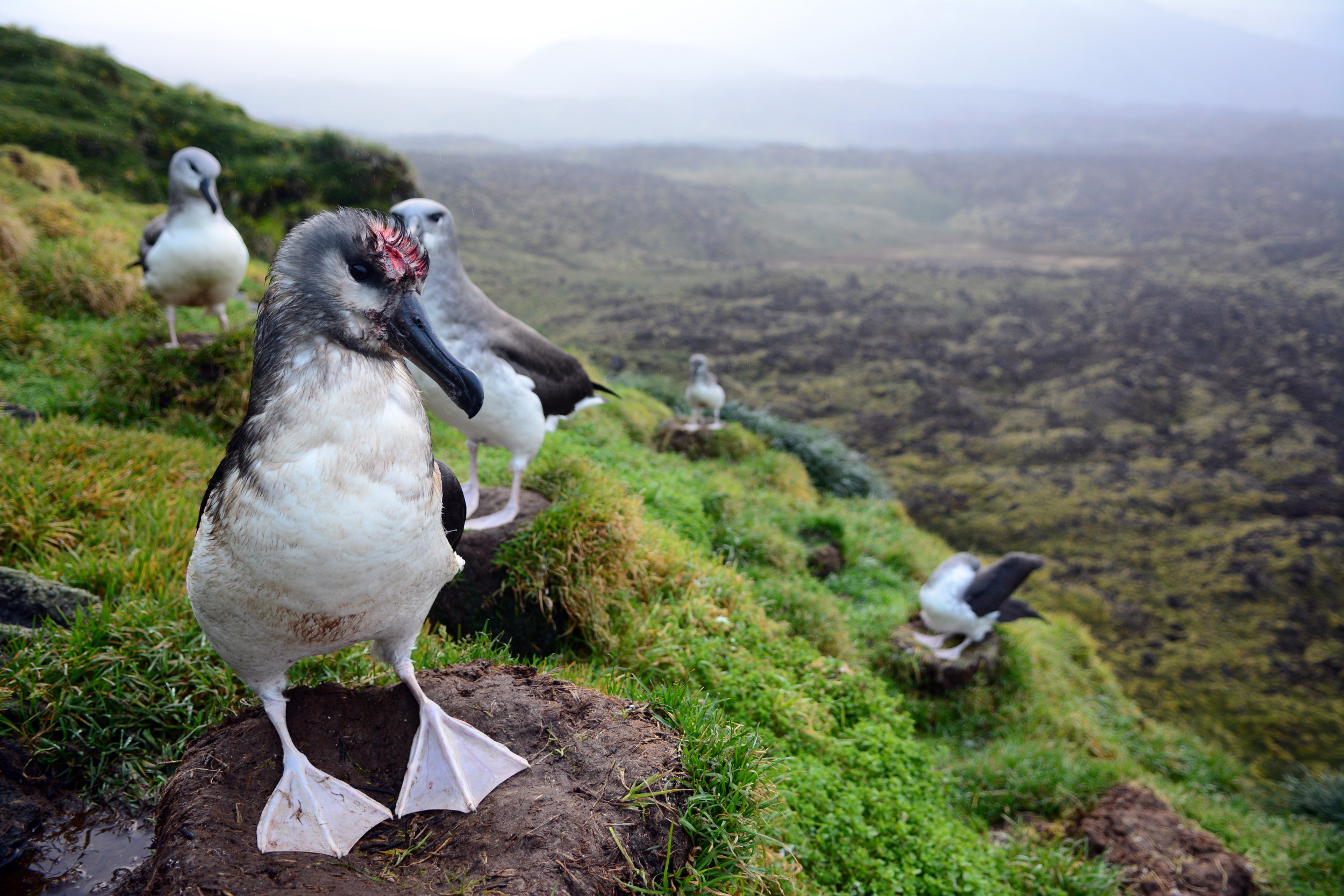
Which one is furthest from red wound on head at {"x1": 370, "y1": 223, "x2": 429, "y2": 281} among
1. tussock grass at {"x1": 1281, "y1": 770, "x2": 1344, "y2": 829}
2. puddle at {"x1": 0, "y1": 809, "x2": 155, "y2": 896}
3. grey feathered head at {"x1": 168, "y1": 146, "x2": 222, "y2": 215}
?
tussock grass at {"x1": 1281, "y1": 770, "x2": 1344, "y2": 829}

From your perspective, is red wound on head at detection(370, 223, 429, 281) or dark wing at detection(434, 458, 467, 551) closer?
red wound on head at detection(370, 223, 429, 281)

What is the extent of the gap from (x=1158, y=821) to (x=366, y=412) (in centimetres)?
654

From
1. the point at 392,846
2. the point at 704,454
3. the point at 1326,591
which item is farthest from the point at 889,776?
the point at 1326,591

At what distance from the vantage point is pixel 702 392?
12.5 metres

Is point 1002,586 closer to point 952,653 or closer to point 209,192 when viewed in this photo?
point 952,653

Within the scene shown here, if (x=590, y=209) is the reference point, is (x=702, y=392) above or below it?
below

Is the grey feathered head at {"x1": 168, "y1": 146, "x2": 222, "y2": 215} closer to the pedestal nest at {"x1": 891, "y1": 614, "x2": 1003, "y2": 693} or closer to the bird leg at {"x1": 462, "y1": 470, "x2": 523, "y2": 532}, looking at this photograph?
the bird leg at {"x1": 462, "y1": 470, "x2": 523, "y2": 532}

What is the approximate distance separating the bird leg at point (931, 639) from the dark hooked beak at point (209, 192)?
8566 mm

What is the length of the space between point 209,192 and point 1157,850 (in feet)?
32.7

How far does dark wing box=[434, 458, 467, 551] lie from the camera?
2.81 m

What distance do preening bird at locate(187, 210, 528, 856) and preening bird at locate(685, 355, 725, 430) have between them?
10.2m

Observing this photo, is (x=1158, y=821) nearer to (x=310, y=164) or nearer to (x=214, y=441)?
(x=214, y=441)

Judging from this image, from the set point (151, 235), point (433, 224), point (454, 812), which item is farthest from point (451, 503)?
point (151, 235)

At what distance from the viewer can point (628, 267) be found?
5378 cm
